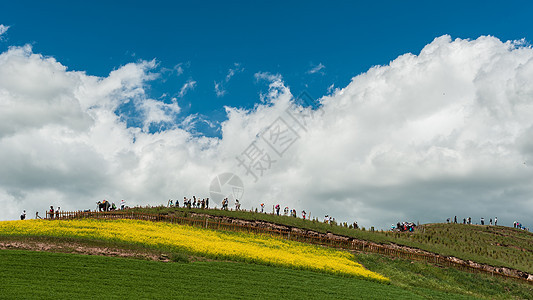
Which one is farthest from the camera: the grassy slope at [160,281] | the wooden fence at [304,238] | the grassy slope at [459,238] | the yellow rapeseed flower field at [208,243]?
the grassy slope at [459,238]

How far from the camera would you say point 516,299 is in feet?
109

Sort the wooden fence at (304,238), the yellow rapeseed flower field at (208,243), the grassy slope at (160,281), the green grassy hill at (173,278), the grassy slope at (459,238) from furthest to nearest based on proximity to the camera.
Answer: the grassy slope at (459,238) → the wooden fence at (304,238) → the yellow rapeseed flower field at (208,243) → the green grassy hill at (173,278) → the grassy slope at (160,281)

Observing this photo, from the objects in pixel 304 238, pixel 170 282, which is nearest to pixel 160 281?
pixel 170 282

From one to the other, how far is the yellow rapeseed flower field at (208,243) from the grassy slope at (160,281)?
215 centimetres

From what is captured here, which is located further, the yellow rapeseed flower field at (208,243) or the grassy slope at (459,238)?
the grassy slope at (459,238)

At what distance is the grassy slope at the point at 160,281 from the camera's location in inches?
671

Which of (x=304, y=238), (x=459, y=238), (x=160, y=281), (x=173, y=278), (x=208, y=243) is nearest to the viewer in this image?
(x=160, y=281)

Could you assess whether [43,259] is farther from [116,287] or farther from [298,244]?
[298,244]

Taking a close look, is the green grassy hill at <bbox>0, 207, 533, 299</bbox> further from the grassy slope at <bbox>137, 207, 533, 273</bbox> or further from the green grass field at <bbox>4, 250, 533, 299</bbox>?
the grassy slope at <bbox>137, 207, 533, 273</bbox>

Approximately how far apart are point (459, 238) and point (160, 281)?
56142mm

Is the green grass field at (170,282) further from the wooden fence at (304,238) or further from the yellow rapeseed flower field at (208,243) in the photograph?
the wooden fence at (304,238)

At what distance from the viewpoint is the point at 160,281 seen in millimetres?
19375

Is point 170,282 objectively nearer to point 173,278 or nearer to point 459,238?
point 173,278

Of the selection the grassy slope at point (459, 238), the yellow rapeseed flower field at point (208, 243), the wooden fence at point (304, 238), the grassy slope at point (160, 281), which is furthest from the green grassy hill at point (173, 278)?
the grassy slope at point (459, 238)
